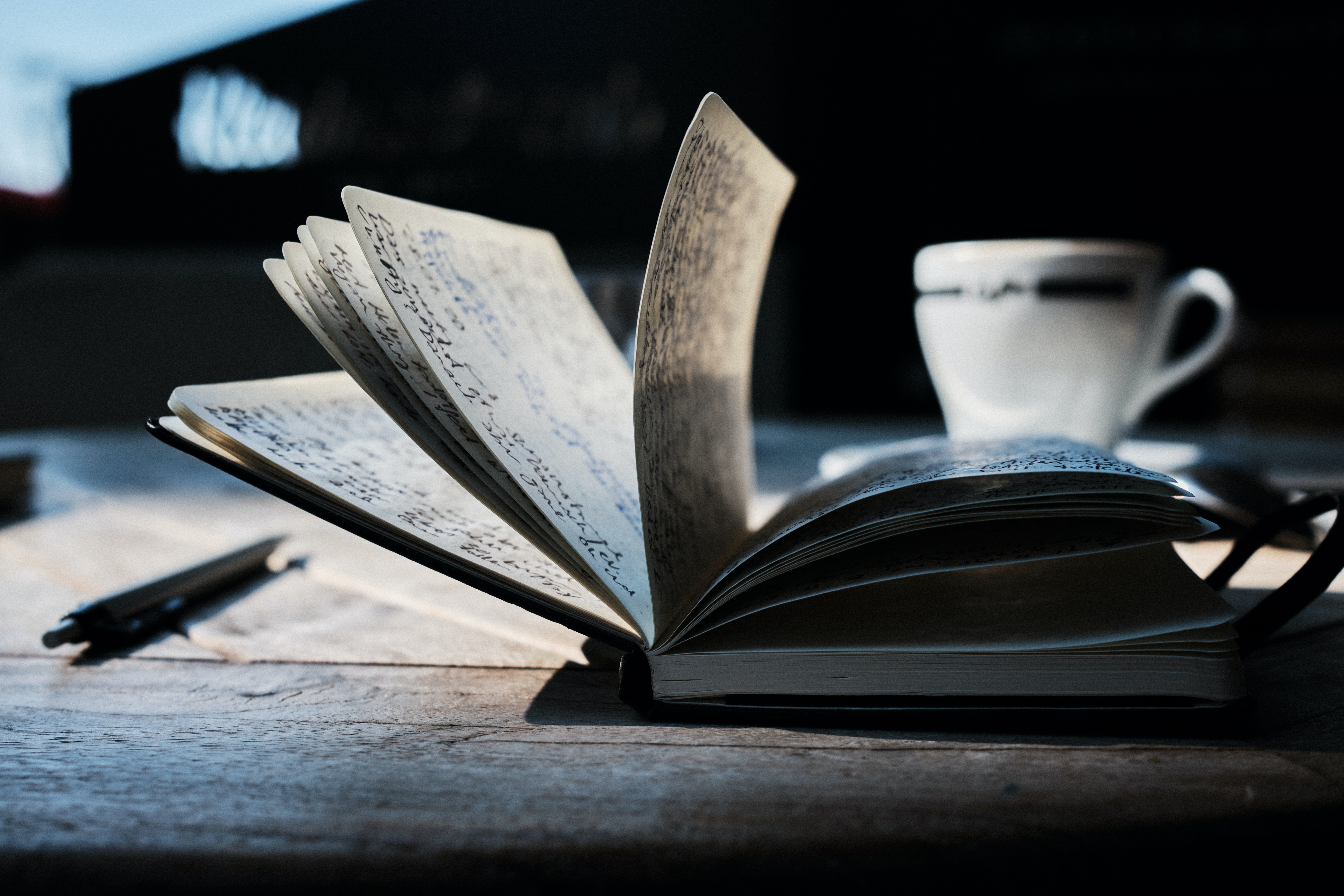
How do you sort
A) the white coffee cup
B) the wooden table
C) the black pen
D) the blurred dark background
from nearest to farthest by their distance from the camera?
the wooden table
the black pen
the white coffee cup
the blurred dark background

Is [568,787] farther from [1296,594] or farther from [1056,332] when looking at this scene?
[1056,332]

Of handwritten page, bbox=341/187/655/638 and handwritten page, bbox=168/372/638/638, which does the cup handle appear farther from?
handwritten page, bbox=168/372/638/638

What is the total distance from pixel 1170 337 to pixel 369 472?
68cm

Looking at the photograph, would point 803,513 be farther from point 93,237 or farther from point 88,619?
point 93,237

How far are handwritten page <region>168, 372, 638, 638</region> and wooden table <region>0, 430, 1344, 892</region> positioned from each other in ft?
0.15

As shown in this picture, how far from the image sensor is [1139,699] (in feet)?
0.83

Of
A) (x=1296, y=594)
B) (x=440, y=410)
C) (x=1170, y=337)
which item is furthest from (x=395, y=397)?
(x=1170, y=337)

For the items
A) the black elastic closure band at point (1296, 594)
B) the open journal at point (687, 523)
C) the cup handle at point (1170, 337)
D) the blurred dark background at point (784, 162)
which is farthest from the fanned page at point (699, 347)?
the blurred dark background at point (784, 162)

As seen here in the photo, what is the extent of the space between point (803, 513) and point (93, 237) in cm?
363

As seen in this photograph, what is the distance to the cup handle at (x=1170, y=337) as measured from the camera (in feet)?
2.28

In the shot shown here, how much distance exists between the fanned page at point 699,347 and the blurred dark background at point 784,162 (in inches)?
78.8

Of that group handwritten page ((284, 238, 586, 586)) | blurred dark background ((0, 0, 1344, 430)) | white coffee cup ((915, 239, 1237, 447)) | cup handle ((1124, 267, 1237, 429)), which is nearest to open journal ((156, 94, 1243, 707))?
handwritten page ((284, 238, 586, 586))

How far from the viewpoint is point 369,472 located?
0.31 m

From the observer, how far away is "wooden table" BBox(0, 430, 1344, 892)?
7.2 inches
